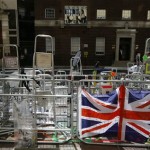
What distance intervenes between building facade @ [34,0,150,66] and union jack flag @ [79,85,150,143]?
84.1ft

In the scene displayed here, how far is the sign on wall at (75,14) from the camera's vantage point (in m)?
31.2

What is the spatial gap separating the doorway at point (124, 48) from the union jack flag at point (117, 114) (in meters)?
26.1

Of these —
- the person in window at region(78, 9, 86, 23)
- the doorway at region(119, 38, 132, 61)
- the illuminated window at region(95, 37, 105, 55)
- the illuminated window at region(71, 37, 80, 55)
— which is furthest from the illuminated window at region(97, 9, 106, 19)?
the illuminated window at region(71, 37, 80, 55)

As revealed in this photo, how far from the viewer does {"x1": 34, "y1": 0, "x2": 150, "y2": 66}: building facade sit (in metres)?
31.3

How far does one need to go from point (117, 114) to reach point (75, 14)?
25837 mm

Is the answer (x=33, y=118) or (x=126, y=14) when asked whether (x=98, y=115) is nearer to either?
(x=33, y=118)

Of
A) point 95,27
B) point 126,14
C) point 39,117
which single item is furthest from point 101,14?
point 39,117

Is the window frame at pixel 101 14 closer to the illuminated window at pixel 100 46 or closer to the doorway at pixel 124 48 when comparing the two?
the illuminated window at pixel 100 46

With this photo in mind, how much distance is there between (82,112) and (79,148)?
35.4 inches

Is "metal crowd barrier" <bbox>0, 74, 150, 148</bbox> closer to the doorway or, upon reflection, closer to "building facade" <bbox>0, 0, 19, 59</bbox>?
the doorway

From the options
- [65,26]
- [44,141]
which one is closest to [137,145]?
[44,141]

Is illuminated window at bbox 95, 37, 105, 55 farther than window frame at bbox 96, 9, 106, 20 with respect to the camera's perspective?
Yes

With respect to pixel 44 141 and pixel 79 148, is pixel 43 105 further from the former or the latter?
pixel 79 148

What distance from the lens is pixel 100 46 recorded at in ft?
106
